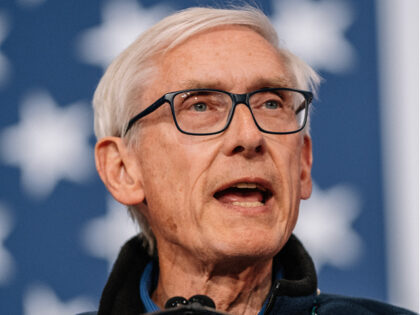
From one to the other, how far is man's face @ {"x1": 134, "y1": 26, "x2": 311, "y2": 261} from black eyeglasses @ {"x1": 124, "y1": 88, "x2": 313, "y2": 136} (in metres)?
0.02

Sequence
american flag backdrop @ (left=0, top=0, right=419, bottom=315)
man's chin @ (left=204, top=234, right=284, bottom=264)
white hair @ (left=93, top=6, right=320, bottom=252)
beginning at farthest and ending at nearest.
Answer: american flag backdrop @ (left=0, top=0, right=419, bottom=315) → white hair @ (left=93, top=6, right=320, bottom=252) → man's chin @ (left=204, top=234, right=284, bottom=264)

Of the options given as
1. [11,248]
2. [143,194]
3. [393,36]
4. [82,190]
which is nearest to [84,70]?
[82,190]

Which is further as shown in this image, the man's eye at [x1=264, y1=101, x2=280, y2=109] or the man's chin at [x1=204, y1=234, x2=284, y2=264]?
the man's eye at [x1=264, y1=101, x2=280, y2=109]

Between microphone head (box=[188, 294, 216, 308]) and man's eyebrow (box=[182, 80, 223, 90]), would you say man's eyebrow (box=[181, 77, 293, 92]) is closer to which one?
man's eyebrow (box=[182, 80, 223, 90])

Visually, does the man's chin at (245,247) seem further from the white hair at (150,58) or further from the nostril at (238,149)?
the white hair at (150,58)

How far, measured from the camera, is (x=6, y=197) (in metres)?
2.48

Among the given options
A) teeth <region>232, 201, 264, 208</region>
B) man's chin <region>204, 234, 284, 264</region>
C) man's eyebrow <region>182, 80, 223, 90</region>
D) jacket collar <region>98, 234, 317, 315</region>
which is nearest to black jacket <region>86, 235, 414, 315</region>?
jacket collar <region>98, 234, 317, 315</region>

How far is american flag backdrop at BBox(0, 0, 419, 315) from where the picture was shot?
7.29 feet

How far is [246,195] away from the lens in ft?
5.12

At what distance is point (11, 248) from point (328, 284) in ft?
4.31

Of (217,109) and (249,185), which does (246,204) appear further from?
(217,109)

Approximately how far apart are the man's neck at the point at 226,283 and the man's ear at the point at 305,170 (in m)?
0.26

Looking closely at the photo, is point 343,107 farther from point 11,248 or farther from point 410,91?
point 11,248

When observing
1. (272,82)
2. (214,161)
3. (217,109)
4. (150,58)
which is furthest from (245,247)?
(150,58)
